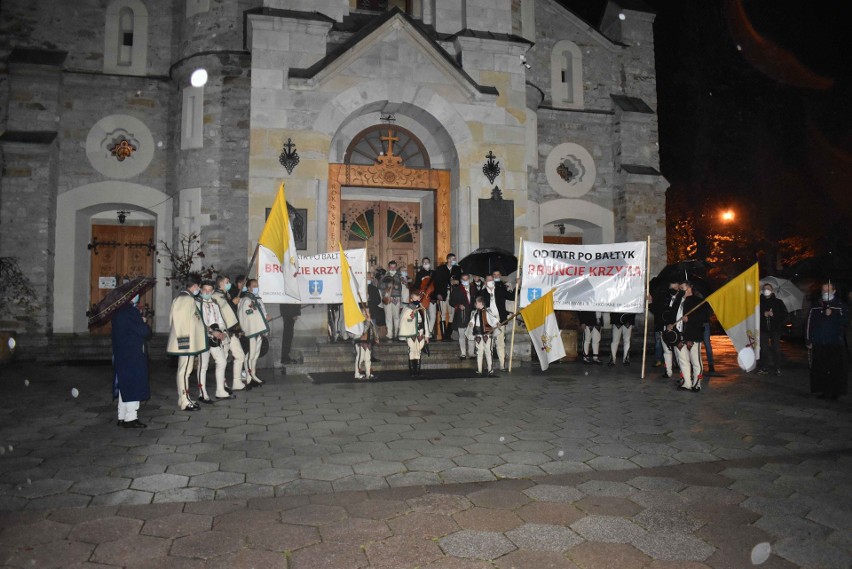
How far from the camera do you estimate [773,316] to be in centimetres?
1159

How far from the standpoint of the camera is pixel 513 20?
16.2 m

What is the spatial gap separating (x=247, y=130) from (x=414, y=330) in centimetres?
834

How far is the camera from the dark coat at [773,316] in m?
11.6

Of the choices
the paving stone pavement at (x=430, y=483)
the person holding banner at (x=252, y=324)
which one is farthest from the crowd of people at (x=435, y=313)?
the paving stone pavement at (x=430, y=483)

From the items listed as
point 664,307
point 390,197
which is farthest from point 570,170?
point 664,307

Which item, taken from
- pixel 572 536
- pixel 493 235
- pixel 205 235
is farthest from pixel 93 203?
pixel 572 536

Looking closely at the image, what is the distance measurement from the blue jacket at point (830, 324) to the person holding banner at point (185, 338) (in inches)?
389

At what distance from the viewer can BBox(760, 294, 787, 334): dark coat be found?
11594 mm

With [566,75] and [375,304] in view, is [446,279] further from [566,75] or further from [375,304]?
[566,75]

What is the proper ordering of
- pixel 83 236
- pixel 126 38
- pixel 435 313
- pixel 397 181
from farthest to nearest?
1. pixel 126 38
2. pixel 83 236
3. pixel 397 181
4. pixel 435 313

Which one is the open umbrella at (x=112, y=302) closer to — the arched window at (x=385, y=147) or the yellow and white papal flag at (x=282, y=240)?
the yellow and white papal flag at (x=282, y=240)

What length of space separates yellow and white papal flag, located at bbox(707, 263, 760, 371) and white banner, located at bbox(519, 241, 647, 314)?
1418 millimetres

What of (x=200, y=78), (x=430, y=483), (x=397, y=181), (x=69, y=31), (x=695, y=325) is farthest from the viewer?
(x=69, y=31)

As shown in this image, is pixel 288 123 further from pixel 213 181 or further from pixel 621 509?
pixel 621 509
